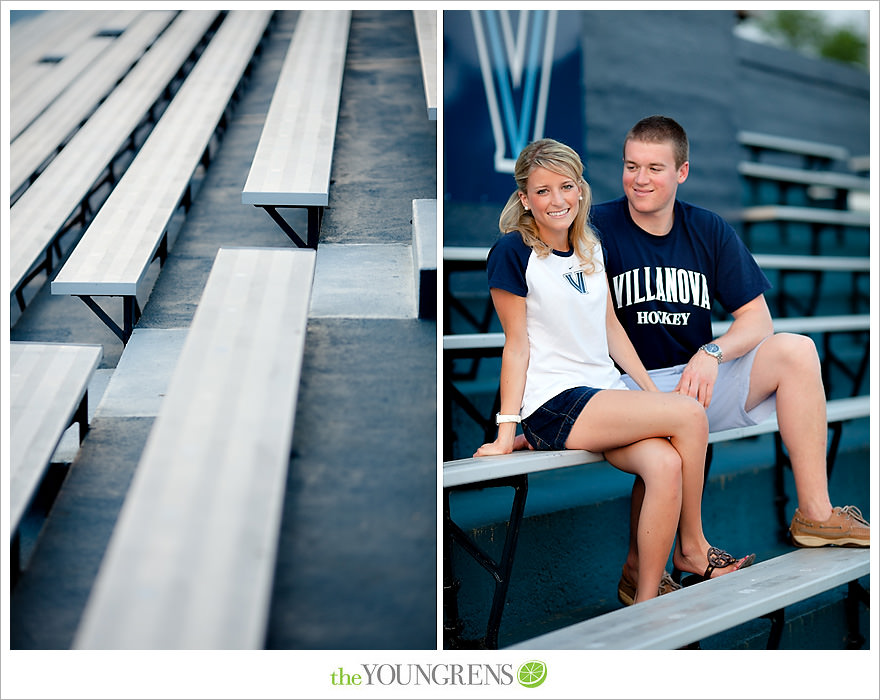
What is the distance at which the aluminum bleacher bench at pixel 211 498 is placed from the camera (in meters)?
0.94

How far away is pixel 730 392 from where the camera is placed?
5.35ft

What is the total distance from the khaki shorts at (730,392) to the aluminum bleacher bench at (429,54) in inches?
29.7

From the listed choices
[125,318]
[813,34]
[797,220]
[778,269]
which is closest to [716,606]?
[125,318]

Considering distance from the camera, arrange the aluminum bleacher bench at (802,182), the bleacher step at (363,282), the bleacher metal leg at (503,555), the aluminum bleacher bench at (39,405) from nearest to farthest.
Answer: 1. the aluminum bleacher bench at (39,405)
2. the bleacher metal leg at (503,555)
3. the bleacher step at (363,282)
4. the aluminum bleacher bench at (802,182)

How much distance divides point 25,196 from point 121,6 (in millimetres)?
612

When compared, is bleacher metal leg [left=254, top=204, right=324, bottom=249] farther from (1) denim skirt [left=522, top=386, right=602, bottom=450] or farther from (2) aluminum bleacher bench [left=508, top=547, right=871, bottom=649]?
(2) aluminum bleacher bench [left=508, top=547, right=871, bottom=649]

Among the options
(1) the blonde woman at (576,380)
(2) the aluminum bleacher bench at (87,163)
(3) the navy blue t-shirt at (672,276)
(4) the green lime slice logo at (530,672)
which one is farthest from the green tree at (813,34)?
(4) the green lime slice logo at (530,672)

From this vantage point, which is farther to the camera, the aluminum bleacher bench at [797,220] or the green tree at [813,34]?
the green tree at [813,34]

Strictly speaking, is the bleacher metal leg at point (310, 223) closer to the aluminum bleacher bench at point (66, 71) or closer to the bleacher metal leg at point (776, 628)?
the aluminum bleacher bench at point (66, 71)

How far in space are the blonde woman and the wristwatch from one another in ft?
0.66

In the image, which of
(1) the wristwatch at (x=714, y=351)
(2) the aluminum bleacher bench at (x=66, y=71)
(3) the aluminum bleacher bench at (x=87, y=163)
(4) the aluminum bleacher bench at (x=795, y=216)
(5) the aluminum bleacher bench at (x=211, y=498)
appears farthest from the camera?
(4) the aluminum bleacher bench at (x=795, y=216)

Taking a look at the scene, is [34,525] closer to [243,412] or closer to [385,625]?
[243,412]

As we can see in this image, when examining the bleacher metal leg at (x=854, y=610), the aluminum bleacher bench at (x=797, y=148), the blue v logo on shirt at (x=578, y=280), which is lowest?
the bleacher metal leg at (x=854, y=610)

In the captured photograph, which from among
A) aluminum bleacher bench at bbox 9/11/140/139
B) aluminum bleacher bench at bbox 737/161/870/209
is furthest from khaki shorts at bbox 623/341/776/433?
aluminum bleacher bench at bbox 737/161/870/209
